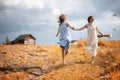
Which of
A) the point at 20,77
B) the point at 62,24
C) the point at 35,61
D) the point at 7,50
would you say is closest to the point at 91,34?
the point at 62,24

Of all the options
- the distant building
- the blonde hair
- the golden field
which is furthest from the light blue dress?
the distant building

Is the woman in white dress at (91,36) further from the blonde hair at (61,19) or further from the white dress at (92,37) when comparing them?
the blonde hair at (61,19)

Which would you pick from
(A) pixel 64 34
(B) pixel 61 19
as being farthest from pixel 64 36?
(B) pixel 61 19

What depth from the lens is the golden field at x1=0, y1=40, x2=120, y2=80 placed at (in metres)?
10.5

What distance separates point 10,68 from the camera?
481 inches

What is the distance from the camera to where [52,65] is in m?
12.4

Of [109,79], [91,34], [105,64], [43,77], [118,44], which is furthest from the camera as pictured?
[118,44]

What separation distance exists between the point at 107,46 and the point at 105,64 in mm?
4882

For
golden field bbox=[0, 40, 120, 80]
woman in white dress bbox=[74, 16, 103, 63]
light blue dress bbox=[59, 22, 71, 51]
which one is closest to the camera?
golden field bbox=[0, 40, 120, 80]

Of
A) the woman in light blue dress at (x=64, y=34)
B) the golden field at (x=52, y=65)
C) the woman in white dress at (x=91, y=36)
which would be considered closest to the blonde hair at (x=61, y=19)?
the woman in light blue dress at (x=64, y=34)

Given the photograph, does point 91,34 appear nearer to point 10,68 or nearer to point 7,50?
point 10,68

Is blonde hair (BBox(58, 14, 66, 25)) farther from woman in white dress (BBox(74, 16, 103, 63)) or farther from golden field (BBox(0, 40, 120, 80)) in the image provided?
golden field (BBox(0, 40, 120, 80))

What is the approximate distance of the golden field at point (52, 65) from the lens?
412 inches

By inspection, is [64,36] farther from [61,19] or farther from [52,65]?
[52,65]
